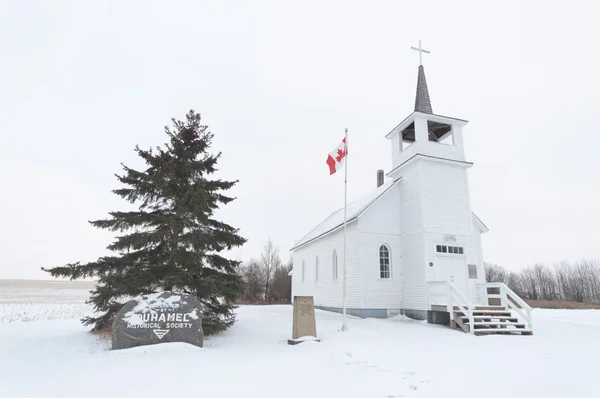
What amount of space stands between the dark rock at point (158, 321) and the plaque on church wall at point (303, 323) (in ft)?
8.77

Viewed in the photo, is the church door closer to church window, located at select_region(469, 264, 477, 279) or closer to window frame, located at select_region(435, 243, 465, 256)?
window frame, located at select_region(435, 243, 465, 256)

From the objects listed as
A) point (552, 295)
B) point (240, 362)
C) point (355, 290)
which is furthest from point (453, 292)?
point (552, 295)

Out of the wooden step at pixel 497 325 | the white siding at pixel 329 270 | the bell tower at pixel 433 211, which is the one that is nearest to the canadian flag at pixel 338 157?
the white siding at pixel 329 270

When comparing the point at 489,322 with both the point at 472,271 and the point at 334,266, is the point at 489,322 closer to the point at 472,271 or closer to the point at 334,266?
the point at 472,271

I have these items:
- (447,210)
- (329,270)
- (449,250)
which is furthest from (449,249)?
(329,270)

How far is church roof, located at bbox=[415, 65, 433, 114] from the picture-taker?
60.4 ft

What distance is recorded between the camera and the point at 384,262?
17719 millimetres

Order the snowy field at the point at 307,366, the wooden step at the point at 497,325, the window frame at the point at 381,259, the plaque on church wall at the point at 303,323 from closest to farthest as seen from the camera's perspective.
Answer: the snowy field at the point at 307,366, the plaque on church wall at the point at 303,323, the wooden step at the point at 497,325, the window frame at the point at 381,259

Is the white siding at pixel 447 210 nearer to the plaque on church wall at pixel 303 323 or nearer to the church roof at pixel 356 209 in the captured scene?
the church roof at pixel 356 209

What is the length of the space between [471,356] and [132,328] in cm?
816

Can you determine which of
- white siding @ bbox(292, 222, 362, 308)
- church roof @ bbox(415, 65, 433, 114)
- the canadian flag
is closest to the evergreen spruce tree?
the canadian flag

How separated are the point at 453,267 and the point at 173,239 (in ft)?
39.8

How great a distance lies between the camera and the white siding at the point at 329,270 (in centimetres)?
1753

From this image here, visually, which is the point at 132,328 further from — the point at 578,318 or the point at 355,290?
the point at 578,318
